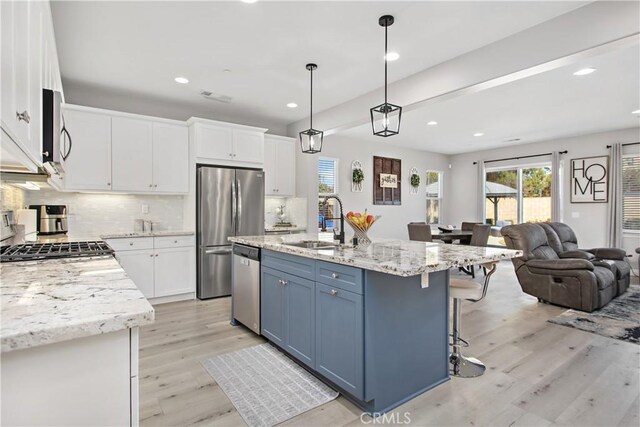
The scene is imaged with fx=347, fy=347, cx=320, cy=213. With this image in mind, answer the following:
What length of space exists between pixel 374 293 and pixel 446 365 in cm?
95

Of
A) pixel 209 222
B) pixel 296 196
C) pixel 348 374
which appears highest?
pixel 296 196

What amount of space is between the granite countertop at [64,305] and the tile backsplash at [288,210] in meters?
4.16

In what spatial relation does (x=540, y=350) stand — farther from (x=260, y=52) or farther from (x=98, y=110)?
(x=98, y=110)

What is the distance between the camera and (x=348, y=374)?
82.7 inches

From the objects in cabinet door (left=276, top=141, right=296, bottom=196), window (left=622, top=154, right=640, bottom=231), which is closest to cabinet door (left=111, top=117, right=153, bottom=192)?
cabinet door (left=276, top=141, right=296, bottom=196)

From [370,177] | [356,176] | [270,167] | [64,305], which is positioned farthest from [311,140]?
[370,177]

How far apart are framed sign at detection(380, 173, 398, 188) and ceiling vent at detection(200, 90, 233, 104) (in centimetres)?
408

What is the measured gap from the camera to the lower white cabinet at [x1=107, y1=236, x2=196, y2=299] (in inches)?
164

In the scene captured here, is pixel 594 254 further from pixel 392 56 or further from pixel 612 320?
pixel 392 56

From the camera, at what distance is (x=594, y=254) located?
211 inches

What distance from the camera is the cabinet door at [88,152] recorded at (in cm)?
397

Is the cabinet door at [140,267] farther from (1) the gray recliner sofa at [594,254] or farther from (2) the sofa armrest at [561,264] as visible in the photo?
(1) the gray recliner sofa at [594,254]

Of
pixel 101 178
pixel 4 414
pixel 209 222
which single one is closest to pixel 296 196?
pixel 209 222

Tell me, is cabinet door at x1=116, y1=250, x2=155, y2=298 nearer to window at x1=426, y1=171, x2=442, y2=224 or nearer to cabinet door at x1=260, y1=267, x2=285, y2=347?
cabinet door at x1=260, y1=267, x2=285, y2=347
